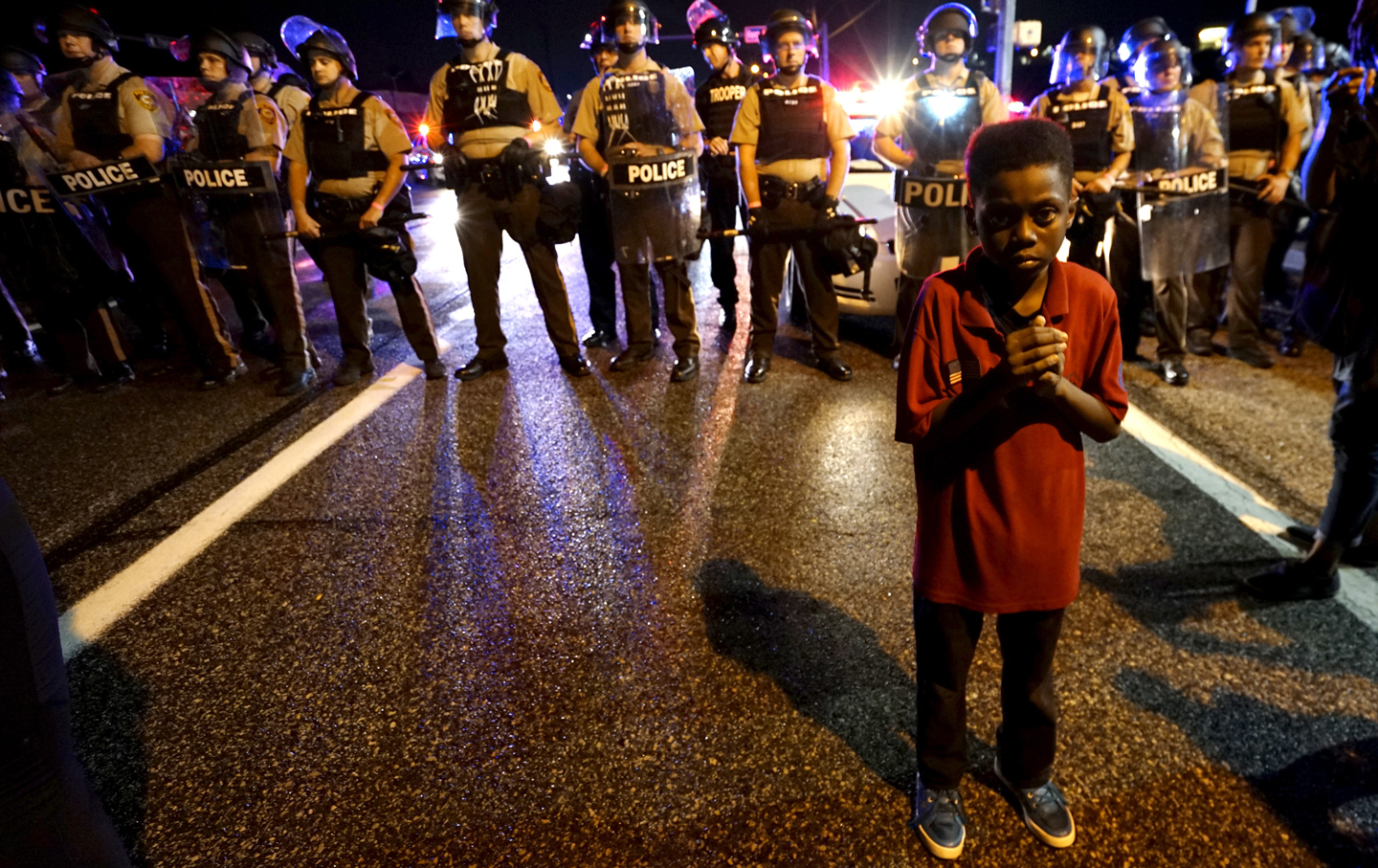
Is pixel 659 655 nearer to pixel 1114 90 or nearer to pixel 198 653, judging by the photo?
pixel 198 653

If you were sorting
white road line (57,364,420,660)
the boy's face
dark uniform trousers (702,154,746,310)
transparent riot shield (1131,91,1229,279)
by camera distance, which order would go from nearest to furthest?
the boy's face
white road line (57,364,420,660)
transparent riot shield (1131,91,1229,279)
dark uniform trousers (702,154,746,310)

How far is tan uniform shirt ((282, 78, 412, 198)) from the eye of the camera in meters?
5.27

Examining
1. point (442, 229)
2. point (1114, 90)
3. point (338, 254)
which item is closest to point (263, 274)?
point (338, 254)

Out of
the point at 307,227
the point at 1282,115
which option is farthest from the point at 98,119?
the point at 1282,115

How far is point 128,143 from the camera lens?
18.2 feet

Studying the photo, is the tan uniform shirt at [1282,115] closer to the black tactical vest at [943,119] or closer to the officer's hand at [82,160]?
the black tactical vest at [943,119]

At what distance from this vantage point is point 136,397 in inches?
228

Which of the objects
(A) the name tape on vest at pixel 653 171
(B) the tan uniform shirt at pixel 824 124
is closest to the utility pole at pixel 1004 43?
(B) the tan uniform shirt at pixel 824 124

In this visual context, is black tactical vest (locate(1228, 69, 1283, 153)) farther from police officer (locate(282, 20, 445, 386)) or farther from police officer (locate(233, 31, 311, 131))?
police officer (locate(233, 31, 311, 131))

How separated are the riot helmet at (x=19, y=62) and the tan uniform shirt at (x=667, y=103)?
525 cm

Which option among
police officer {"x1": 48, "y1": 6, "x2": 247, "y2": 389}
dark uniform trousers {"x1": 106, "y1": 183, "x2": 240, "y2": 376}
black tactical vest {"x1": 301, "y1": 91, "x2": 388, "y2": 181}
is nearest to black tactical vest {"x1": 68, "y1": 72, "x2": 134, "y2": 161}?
police officer {"x1": 48, "y1": 6, "x2": 247, "y2": 389}

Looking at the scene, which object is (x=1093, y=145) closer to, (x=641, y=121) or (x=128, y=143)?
(x=641, y=121)

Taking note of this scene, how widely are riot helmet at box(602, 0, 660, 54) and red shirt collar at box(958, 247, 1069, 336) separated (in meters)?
4.39

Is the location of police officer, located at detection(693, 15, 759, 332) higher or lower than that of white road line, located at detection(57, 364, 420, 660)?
higher
